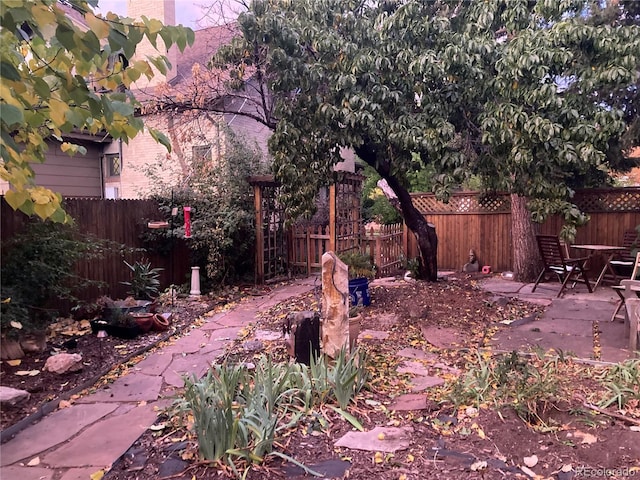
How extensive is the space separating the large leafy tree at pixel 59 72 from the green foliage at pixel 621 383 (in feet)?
10.6

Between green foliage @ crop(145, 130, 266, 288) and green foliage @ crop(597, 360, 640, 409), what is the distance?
18.7ft

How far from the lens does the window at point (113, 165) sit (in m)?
11.9

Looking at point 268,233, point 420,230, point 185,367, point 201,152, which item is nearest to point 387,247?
point 420,230

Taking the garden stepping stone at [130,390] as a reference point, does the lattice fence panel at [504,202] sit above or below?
above

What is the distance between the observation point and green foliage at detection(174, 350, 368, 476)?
2.71 metres

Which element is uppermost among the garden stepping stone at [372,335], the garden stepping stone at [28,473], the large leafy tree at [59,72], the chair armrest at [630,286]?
the large leafy tree at [59,72]

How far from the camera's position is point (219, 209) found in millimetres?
8312

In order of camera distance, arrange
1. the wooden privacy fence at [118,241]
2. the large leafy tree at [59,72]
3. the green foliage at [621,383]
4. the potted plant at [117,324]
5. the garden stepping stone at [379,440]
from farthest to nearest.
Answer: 1. the wooden privacy fence at [118,241]
2. the potted plant at [117,324]
3. the green foliage at [621,383]
4. the garden stepping stone at [379,440]
5. the large leafy tree at [59,72]

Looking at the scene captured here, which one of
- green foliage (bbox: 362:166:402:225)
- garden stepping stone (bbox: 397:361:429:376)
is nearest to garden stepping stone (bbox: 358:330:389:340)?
garden stepping stone (bbox: 397:361:429:376)

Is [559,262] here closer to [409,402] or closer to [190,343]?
[409,402]

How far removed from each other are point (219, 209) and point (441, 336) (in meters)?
4.53

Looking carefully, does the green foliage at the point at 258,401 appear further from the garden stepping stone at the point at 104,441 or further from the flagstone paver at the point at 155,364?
the flagstone paver at the point at 155,364

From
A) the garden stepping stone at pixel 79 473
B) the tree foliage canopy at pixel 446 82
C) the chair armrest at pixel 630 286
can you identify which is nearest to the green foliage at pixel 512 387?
the chair armrest at pixel 630 286

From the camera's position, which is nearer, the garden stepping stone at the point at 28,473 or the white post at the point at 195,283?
the garden stepping stone at the point at 28,473
